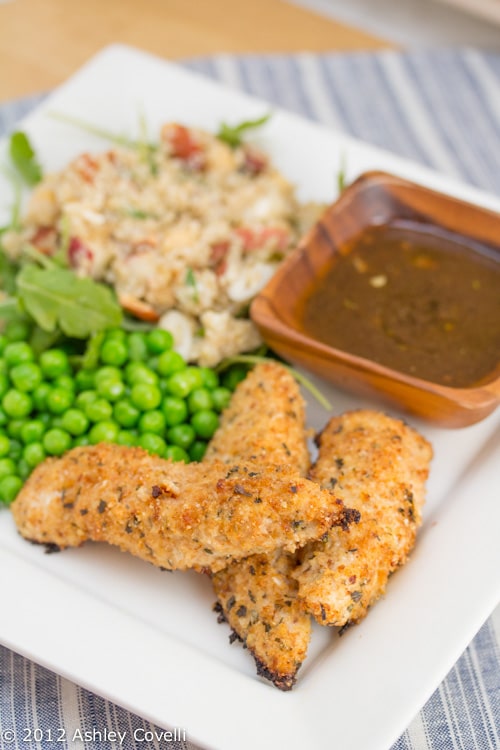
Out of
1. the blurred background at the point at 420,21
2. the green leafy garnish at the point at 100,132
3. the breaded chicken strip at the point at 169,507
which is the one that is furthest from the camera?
the blurred background at the point at 420,21

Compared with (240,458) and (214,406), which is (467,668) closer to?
(240,458)

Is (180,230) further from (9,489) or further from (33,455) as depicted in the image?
(9,489)

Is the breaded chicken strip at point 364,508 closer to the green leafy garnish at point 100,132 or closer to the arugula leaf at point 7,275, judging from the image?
the arugula leaf at point 7,275

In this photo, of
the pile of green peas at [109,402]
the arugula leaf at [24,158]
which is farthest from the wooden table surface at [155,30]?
the pile of green peas at [109,402]

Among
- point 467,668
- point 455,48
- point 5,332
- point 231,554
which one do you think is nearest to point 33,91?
point 5,332

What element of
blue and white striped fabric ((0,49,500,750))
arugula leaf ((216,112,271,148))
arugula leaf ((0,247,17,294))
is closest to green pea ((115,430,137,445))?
arugula leaf ((0,247,17,294))

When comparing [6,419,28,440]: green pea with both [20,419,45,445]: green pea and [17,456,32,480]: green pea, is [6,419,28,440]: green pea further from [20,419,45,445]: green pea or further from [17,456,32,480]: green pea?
[17,456,32,480]: green pea
